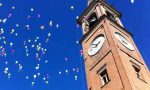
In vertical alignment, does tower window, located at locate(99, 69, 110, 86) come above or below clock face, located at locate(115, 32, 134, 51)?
below

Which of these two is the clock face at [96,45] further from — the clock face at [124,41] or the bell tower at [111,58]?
the clock face at [124,41]

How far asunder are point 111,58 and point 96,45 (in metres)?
3.47

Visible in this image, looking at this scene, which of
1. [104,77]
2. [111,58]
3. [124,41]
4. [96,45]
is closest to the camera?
[104,77]

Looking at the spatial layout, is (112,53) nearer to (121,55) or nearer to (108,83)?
(121,55)

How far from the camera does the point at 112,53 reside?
61.2 ft

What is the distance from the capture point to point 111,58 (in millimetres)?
18453

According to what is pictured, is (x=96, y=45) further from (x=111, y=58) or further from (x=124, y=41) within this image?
(x=111, y=58)

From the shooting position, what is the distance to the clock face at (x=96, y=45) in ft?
69.1

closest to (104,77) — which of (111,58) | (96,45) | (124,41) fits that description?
(111,58)

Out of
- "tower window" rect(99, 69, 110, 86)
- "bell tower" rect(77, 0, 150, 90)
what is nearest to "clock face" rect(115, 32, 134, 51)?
"bell tower" rect(77, 0, 150, 90)

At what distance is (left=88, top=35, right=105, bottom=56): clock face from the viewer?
21.1 metres

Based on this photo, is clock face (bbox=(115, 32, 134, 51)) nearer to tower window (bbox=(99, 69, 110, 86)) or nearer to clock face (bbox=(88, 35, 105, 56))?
clock face (bbox=(88, 35, 105, 56))

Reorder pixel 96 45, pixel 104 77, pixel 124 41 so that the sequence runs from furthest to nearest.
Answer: pixel 124 41 → pixel 96 45 → pixel 104 77

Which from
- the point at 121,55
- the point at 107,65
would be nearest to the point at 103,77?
the point at 107,65
